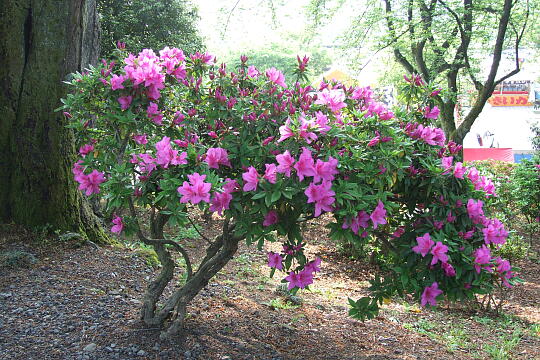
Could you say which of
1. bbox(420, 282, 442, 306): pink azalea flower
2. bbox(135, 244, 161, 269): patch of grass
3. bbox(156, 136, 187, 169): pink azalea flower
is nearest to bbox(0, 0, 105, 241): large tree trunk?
bbox(135, 244, 161, 269): patch of grass

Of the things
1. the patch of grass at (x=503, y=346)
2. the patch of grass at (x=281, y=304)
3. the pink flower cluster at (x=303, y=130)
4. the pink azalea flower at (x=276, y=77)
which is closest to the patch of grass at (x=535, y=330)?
the patch of grass at (x=503, y=346)

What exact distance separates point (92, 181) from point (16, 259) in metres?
1.90

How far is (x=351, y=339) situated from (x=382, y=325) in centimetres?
62

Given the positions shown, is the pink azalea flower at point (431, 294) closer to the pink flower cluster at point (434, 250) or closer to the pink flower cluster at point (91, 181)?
the pink flower cluster at point (434, 250)

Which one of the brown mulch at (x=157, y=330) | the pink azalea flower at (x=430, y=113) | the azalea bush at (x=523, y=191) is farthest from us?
the azalea bush at (x=523, y=191)

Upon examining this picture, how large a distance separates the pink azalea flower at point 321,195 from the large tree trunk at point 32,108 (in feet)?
9.60

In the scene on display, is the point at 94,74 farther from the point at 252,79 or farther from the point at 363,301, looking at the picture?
the point at 363,301

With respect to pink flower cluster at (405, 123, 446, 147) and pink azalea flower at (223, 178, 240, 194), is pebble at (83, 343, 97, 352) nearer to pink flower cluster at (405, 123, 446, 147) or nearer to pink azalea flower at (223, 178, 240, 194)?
pink azalea flower at (223, 178, 240, 194)

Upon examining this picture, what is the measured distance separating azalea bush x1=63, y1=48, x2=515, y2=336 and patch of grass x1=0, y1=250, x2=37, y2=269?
145 cm

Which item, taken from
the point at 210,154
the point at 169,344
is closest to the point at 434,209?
the point at 210,154

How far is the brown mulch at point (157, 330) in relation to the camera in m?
2.80

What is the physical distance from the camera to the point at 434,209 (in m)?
2.41

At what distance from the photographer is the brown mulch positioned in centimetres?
280


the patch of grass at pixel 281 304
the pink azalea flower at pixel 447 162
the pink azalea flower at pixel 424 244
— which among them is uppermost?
the pink azalea flower at pixel 447 162
